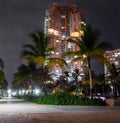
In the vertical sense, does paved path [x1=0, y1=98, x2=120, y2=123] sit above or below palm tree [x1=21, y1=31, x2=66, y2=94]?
below

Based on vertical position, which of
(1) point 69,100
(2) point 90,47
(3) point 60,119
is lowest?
(3) point 60,119

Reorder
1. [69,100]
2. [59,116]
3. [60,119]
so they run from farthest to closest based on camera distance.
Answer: [69,100]
[59,116]
[60,119]

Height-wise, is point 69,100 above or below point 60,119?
above

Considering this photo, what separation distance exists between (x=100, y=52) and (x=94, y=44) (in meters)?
1.18

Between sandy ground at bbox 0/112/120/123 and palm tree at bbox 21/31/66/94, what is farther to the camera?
palm tree at bbox 21/31/66/94

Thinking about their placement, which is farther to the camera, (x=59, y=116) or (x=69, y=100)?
(x=69, y=100)

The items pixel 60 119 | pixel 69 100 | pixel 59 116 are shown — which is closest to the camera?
pixel 60 119

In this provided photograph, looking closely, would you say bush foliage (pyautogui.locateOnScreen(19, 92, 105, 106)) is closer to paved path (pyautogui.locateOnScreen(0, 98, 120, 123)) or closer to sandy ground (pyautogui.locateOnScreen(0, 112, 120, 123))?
paved path (pyautogui.locateOnScreen(0, 98, 120, 123))

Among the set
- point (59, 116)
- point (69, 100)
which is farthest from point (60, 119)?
Result: point (69, 100)

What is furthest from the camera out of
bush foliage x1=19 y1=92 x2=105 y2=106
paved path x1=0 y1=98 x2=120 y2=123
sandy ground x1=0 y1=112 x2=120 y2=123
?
bush foliage x1=19 y1=92 x2=105 y2=106

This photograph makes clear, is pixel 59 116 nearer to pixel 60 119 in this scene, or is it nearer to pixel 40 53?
pixel 60 119

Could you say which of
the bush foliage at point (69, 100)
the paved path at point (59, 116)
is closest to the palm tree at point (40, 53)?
the bush foliage at point (69, 100)

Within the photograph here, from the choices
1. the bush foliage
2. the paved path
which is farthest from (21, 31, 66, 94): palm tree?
the paved path

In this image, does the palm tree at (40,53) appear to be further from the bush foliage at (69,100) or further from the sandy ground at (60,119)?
the sandy ground at (60,119)
